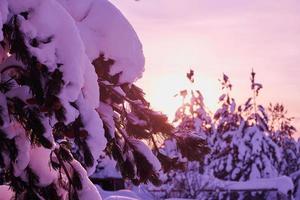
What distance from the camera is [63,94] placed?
7.93 feet

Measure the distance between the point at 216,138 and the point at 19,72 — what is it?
26.5 m

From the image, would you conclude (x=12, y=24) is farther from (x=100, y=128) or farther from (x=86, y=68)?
(x=100, y=128)

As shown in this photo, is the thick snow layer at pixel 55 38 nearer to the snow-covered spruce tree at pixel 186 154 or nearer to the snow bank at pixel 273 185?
the snow-covered spruce tree at pixel 186 154

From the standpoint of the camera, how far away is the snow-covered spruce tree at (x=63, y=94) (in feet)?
8.04

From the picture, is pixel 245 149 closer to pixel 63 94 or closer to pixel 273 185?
pixel 273 185

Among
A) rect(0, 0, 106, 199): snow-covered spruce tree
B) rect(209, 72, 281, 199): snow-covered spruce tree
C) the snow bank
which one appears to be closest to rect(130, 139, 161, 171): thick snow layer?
rect(0, 0, 106, 199): snow-covered spruce tree

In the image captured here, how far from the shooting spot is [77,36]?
2604 millimetres

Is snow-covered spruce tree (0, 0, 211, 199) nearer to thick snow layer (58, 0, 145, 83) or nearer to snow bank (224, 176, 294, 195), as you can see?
thick snow layer (58, 0, 145, 83)

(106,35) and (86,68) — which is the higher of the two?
(106,35)

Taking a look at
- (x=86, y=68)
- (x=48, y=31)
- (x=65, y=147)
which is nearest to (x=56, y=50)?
(x=48, y=31)

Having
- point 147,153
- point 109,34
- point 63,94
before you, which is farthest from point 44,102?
point 147,153

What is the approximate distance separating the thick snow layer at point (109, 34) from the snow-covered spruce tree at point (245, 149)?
24.1 m

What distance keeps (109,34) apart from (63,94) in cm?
93

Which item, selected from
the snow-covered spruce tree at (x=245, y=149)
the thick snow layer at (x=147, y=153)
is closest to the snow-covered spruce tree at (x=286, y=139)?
the snow-covered spruce tree at (x=245, y=149)
